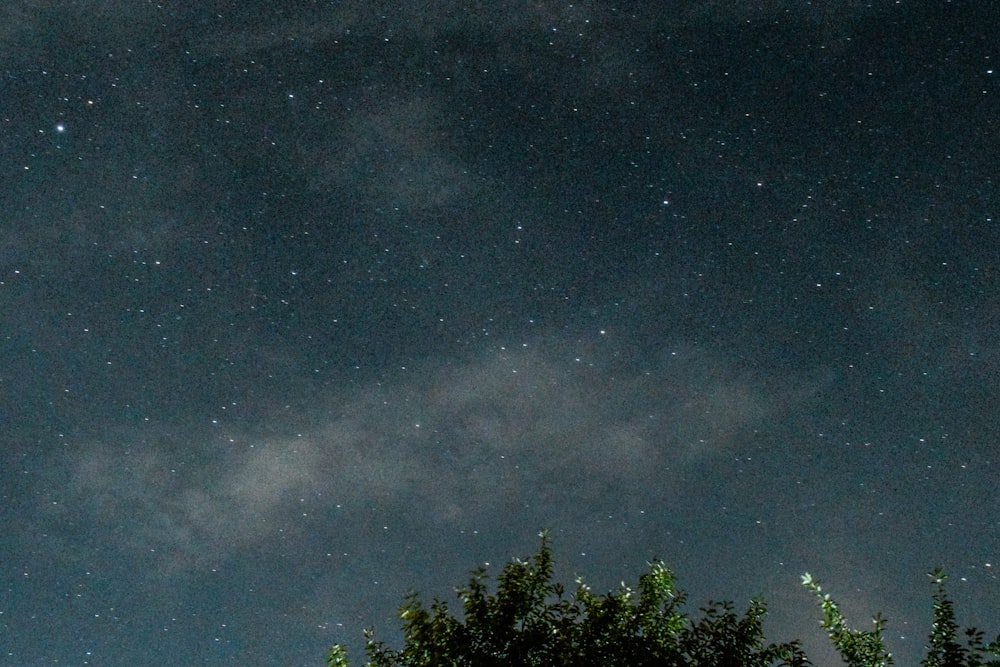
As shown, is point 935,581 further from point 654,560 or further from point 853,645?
point 654,560

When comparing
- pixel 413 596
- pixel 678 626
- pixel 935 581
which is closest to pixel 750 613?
pixel 678 626

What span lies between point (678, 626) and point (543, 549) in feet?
8.48

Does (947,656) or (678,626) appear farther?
(678,626)

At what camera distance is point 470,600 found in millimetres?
13672

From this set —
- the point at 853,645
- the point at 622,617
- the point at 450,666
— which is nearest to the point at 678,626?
the point at 622,617

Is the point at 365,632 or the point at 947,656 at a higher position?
the point at 365,632

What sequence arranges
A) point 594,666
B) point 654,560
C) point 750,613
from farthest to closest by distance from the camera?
point 654,560, point 750,613, point 594,666

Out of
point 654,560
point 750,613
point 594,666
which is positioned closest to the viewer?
point 594,666

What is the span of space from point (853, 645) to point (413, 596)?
748 cm

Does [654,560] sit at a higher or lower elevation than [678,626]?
higher

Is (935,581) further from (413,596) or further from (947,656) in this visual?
(413,596)

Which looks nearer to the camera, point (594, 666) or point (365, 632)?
point (594, 666)

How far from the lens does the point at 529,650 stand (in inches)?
526

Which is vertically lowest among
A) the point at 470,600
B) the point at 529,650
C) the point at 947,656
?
the point at 947,656
